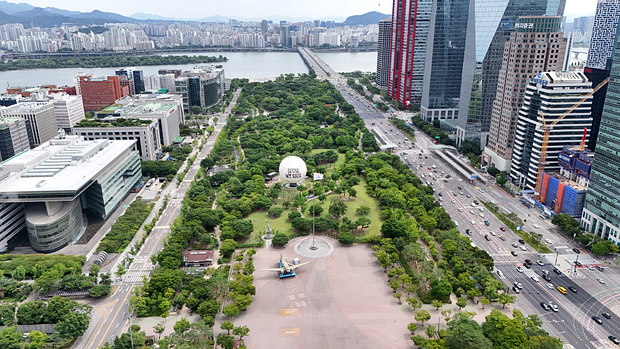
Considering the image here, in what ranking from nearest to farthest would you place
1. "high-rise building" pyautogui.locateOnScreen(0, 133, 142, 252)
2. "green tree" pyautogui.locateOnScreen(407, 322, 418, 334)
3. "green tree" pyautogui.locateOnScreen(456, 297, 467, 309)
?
"green tree" pyautogui.locateOnScreen(407, 322, 418, 334) → "green tree" pyautogui.locateOnScreen(456, 297, 467, 309) → "high-rise building" pyautogui.locateOnScreen(0, 133, 142, 252)

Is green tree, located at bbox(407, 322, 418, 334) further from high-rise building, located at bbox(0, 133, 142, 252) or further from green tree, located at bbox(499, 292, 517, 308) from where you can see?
high-rise building, located at bbox(0, 133, 142, 252)

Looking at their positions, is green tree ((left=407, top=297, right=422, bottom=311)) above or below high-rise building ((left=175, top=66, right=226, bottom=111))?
below

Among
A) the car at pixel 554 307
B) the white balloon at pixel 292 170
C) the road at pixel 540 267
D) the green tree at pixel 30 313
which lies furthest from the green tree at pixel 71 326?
the car at pixel 554 307

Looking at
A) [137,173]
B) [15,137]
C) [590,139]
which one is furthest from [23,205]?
[590,139]

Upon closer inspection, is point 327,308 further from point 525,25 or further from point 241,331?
point 525,25

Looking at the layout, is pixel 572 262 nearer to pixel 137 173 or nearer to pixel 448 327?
pixel 448 327

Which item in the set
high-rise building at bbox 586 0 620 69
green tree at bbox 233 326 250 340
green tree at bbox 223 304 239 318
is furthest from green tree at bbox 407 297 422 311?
high-rise building at bbox 586 0 620 69

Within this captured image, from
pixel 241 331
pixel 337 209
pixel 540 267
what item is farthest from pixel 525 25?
pixel 241 331
